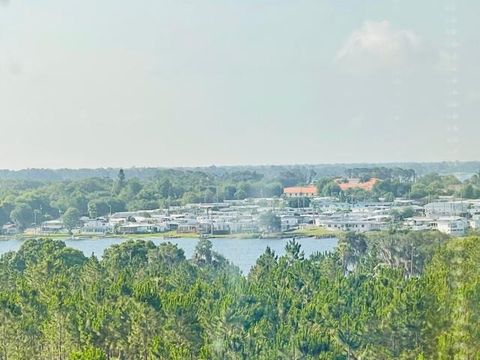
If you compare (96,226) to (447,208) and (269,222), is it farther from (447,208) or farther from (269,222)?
(447,208)

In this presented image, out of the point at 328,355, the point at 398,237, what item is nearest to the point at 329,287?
the point at 328,355

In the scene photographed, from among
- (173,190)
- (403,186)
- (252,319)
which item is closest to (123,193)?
(173,190)

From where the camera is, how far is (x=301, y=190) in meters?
26.2

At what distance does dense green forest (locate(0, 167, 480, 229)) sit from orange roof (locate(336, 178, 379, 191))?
0.54ft

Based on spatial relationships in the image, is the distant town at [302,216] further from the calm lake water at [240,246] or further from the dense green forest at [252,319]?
the dense green forest at [252,319]

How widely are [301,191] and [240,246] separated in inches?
290

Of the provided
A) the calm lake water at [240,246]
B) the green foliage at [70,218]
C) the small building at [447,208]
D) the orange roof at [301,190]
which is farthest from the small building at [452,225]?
the green foliage at [70,218]

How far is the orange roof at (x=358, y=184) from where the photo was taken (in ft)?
87.9

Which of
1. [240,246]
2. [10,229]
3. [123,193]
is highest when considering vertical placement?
[123,193]

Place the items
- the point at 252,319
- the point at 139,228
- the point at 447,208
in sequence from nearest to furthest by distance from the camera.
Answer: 1. the point at 252,319
2. the point at 447,208
3. the point at 139,228

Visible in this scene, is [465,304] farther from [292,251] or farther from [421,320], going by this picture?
[292,251]

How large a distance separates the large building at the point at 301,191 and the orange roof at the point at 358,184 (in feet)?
3.05

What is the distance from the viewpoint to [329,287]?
32.1 ft

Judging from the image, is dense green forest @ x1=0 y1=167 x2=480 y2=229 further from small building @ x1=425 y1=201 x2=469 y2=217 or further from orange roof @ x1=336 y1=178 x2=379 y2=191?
small building @ x1=425 y1=201 x2=469 y2=217
